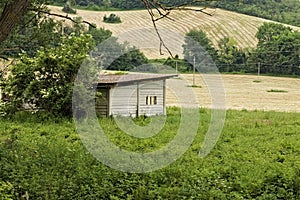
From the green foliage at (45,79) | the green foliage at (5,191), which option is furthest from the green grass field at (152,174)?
the green foliage at (45,79)

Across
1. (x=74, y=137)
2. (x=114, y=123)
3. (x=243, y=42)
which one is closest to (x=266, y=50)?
Answer: (x=243, y=42)

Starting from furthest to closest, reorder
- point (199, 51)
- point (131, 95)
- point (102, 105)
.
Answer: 1. point (199, 51)
2. point (131, 95)
3. point (102, 105)

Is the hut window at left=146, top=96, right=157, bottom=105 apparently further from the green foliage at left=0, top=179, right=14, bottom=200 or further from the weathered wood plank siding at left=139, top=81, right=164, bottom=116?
the green foliage at left=0, top=179, right=14, bottom=200

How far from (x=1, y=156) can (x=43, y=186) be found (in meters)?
1.95

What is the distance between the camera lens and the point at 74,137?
14.0 meters

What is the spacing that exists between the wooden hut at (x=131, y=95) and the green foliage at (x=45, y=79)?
1409mm

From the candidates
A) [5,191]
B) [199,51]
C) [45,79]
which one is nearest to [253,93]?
[199,51]

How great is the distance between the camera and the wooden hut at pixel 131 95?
2022 cm

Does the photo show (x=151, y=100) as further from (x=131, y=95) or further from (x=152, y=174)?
(x=152, y=174)

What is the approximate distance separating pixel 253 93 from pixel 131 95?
19.9 m

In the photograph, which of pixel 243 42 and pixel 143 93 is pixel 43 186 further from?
pixel 243 42

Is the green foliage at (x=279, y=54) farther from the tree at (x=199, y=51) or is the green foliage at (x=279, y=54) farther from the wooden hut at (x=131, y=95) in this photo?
the wooden hut at (x=131, y=95)

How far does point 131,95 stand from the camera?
69.2 feet

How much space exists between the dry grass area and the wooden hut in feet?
5.70
